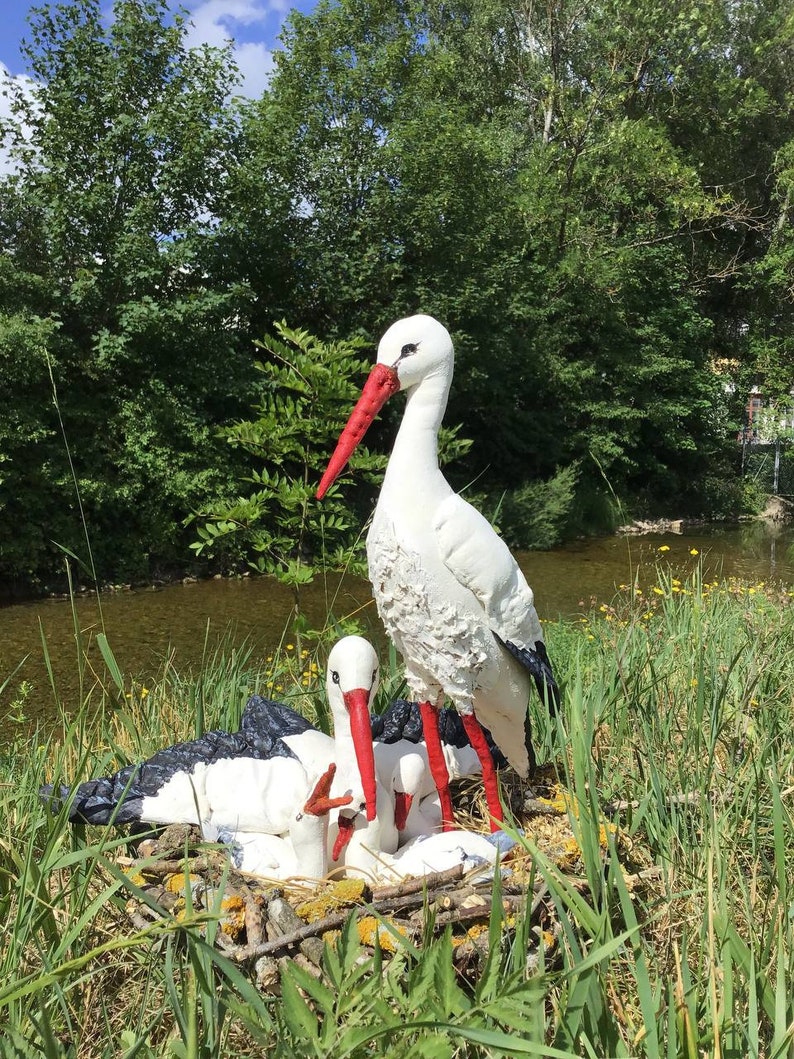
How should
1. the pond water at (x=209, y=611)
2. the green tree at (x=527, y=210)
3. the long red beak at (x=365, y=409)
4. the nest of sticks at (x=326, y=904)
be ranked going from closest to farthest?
the nest of sticks at (x=326, y=904), the long red beak at (x=365, y=409), the pond water at (x=209, y=611), the green tree at (x=527, y=210)

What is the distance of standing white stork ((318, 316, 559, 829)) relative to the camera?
200 centimetres

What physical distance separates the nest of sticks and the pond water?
3.42 metres

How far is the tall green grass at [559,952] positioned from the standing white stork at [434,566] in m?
0.30

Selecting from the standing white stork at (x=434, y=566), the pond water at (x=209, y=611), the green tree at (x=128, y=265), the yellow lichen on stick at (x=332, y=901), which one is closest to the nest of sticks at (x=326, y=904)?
the yellow lichen on stick at (x=332, y=901)

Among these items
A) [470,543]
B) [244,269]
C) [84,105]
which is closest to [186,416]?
[244,269]

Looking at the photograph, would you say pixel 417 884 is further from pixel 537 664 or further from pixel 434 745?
pixel 537 664

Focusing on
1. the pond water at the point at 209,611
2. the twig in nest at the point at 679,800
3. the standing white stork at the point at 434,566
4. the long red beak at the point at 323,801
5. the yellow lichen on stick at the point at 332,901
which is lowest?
the pond water at the point at 209,611

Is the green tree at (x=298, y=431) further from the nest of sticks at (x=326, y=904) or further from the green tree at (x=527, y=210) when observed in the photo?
the green tree at (x=527, y=210)

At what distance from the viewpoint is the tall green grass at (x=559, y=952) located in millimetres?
1149

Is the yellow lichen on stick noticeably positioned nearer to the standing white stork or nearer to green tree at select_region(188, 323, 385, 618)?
the standing white stork

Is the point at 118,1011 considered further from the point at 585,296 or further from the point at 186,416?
the point at 585,296

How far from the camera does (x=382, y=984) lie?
1275 millimetres

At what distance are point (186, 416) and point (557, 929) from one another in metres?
10.0

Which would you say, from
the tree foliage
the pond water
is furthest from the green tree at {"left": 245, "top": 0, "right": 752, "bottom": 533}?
the pond water
